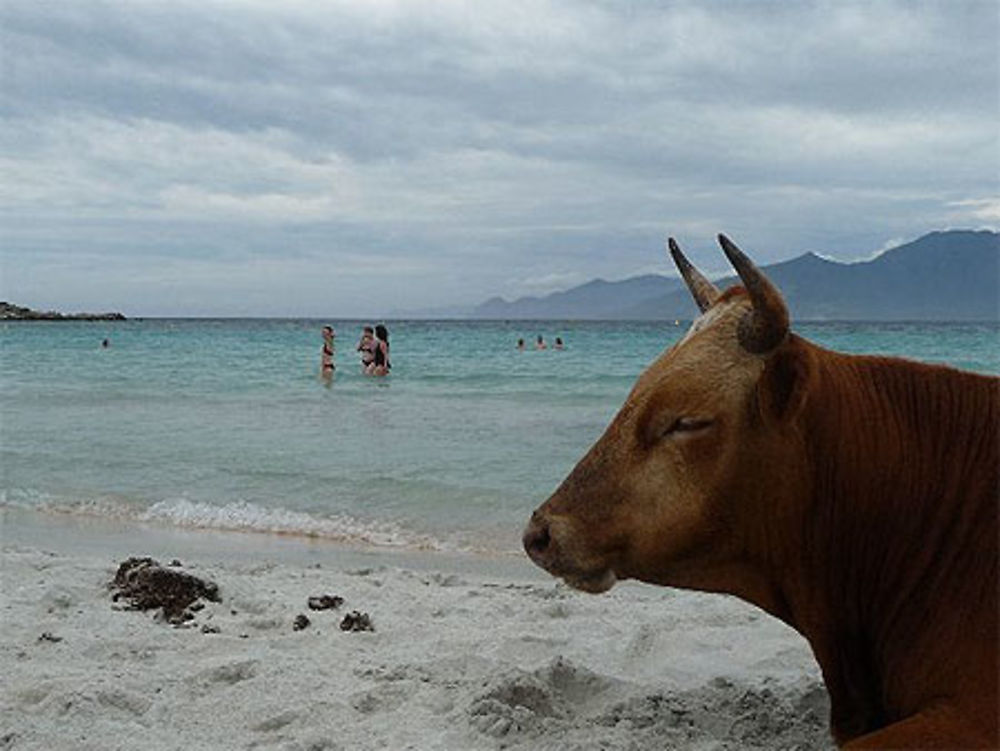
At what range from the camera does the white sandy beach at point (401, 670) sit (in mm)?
4395

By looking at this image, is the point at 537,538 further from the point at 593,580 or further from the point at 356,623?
the point at 356,623

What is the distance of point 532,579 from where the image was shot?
7.72 meters

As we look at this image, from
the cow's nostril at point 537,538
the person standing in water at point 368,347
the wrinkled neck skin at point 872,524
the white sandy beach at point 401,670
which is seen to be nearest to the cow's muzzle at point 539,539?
the cow's nostril at point 537,538

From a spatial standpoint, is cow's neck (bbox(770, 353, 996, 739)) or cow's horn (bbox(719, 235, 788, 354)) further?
cow's neck (bbox(770, 353, 996, 739))

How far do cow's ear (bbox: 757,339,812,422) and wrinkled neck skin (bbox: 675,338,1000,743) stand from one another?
0.05 m

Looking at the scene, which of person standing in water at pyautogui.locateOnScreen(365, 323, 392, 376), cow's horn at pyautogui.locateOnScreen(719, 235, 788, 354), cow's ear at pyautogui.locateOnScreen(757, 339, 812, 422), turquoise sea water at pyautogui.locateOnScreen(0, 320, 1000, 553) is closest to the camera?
cow's horn at pyautogui.locateOnScreen(719, 235, 788, 354)

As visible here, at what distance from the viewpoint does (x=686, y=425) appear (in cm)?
304

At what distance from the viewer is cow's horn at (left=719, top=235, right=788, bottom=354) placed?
2729mm

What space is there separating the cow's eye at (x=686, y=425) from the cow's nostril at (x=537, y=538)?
43cm

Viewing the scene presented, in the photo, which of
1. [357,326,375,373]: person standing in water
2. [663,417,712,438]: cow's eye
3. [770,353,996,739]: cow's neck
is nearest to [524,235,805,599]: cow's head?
[663,417,712,438]: cow's eye

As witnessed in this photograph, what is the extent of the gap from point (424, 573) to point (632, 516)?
4814mm

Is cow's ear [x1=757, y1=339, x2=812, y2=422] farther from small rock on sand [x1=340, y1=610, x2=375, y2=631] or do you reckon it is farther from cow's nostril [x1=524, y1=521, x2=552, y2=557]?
small rock on sand [x1=340, y1=610, x2=375, y2=631]

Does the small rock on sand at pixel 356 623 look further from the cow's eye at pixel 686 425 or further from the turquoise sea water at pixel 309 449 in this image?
the cow's eye at pixel 686 425

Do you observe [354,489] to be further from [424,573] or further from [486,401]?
[486,401]
